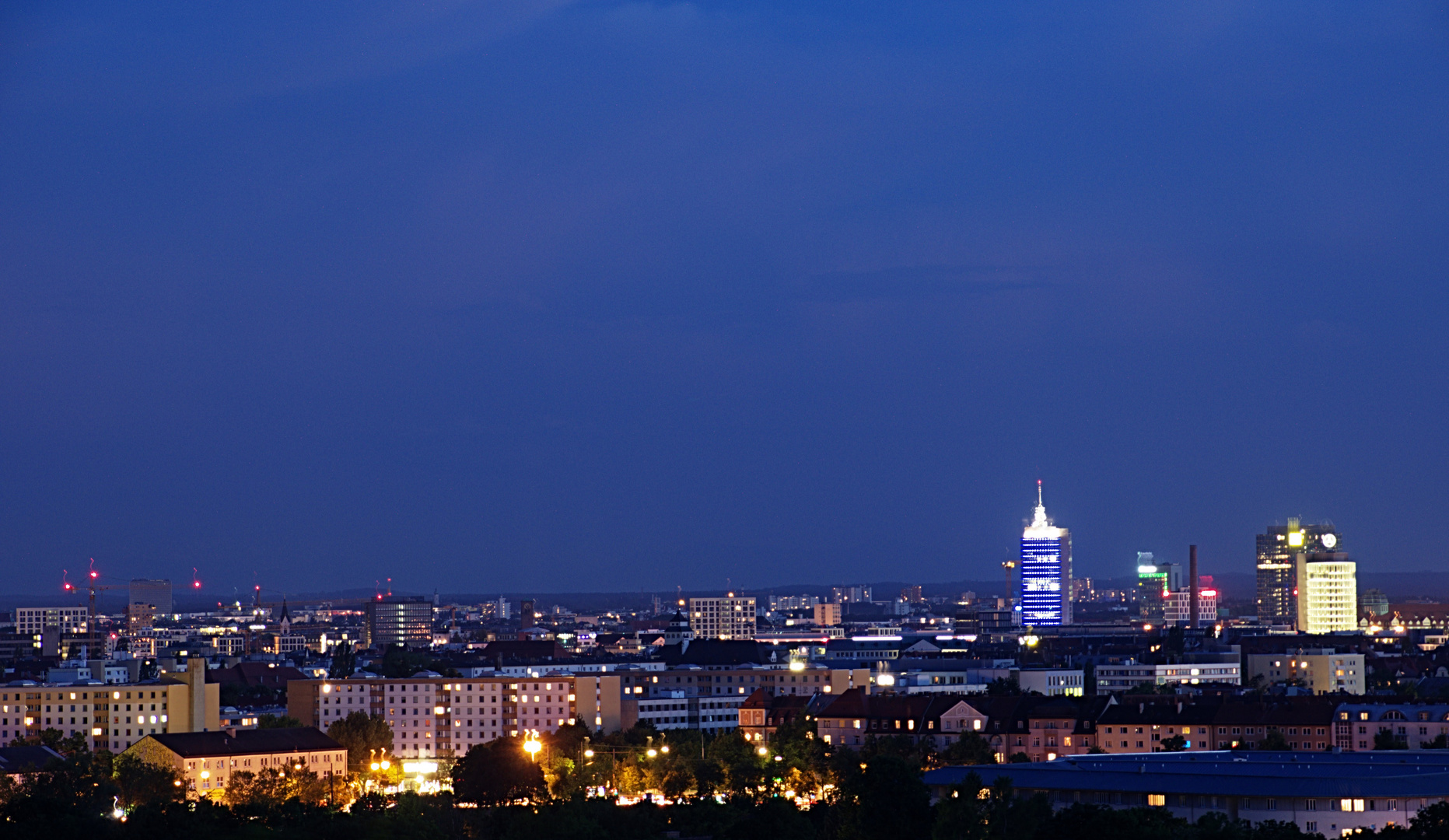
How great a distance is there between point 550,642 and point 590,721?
54975mm

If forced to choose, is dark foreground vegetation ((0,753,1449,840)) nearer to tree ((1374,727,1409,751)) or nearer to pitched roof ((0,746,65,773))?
pitched roof ((0,746,65,773))

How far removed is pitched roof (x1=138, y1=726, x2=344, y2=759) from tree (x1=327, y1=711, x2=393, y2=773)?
2.53 ft

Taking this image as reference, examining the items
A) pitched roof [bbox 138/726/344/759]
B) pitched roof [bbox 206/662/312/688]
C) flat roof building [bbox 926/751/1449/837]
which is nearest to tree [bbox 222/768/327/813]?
pitched roof [bbox 138/726/344/759]

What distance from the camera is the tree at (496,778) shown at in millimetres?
69500

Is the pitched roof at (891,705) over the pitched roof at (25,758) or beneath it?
over

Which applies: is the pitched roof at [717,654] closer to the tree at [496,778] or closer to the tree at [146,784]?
the tree at [496,778]

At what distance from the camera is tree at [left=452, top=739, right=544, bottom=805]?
69500 mm

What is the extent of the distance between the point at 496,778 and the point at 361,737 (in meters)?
12.2

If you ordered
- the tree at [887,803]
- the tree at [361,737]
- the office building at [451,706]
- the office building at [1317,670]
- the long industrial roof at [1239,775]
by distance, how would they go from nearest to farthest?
1. the tree at [887,803]
2. the long industrial roof at [1239,775]
3. the tree at [361,737]
4. the office building at [451,706]
5. the office building at [1317,670]

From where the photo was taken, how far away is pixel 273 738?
76.8 metres

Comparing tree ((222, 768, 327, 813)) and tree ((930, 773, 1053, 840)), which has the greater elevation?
tree ((930, 773, 1053, 840))

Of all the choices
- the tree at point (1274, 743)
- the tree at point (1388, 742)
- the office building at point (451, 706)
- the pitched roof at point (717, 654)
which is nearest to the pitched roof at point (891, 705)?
the office building at point (451, 706)

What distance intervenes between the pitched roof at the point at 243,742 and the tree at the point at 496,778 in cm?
673

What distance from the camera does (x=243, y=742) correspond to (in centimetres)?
7619
